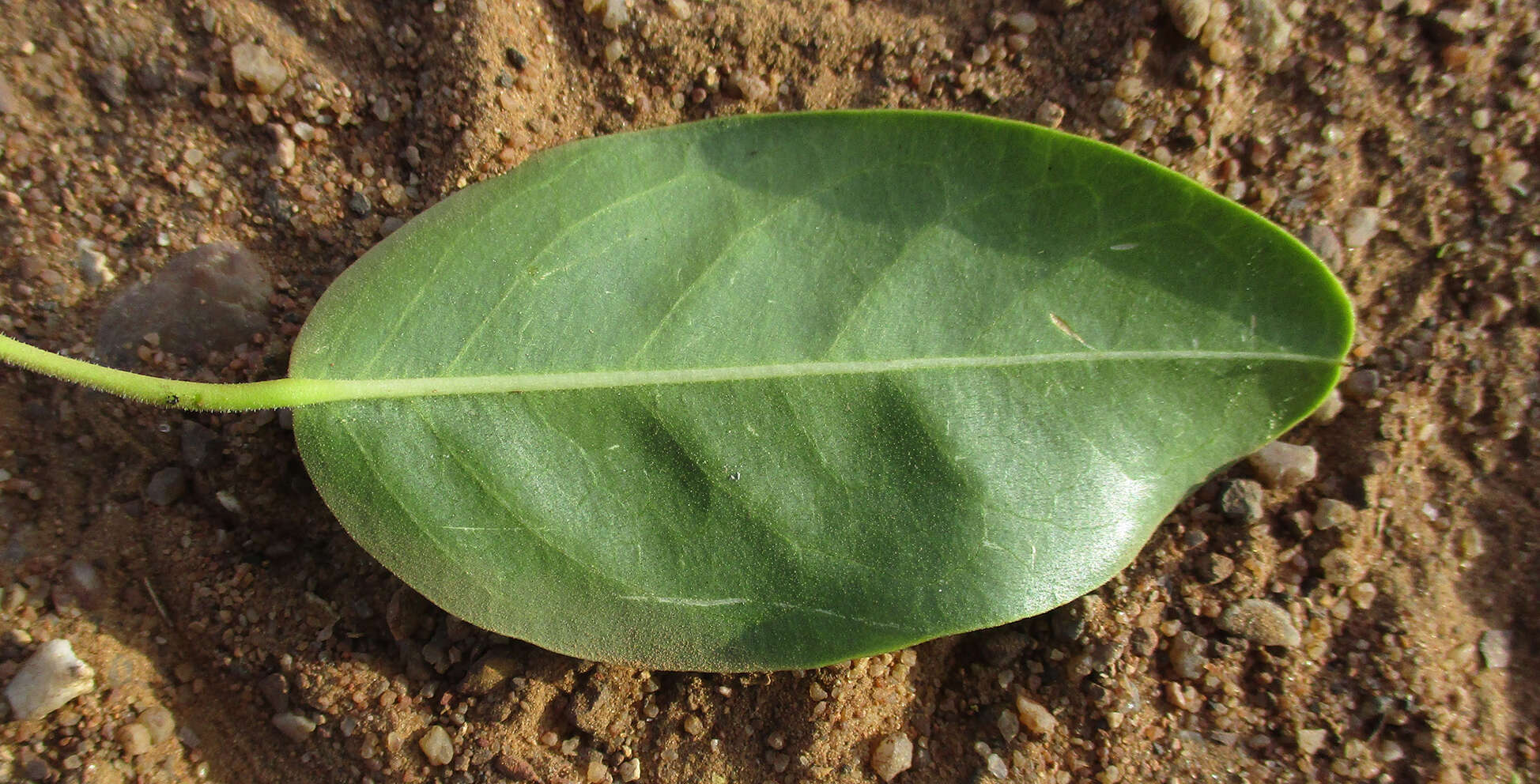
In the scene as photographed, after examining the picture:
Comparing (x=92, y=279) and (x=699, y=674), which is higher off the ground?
(x=92, y=279)

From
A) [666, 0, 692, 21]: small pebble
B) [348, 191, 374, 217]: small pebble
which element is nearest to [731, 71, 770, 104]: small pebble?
[666, 0, 692, 21]: small pebble

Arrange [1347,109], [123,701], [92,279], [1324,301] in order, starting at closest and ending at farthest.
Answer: [1324,301] → [123,701] → [92,279] → [1347,109]

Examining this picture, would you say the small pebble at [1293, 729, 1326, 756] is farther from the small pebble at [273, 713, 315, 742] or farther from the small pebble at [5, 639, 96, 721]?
the small pebble at [5, 639, 96, 721]

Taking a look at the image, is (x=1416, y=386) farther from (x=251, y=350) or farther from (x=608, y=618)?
(x=251, y=350)


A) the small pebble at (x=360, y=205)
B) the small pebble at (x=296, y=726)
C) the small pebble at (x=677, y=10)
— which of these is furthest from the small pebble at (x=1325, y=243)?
the small pebble at (x=296, y=726)

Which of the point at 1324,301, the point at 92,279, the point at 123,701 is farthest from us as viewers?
the point at 92,279

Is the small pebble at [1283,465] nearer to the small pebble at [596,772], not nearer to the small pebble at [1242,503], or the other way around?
the small pebble at [1242,503]

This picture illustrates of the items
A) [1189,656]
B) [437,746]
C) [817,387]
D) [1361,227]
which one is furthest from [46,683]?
[1361,227]

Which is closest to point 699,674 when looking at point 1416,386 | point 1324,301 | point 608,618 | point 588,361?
point 608,618
